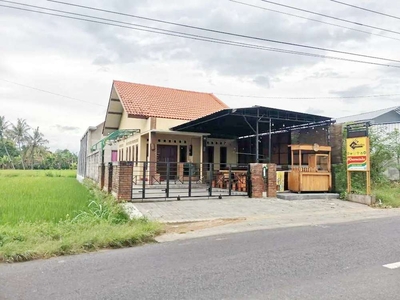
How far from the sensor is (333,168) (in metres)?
14.0

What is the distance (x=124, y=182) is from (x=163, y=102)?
9.49 meters

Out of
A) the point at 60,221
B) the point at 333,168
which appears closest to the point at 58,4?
the point at 60,221

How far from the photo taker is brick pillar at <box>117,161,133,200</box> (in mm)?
10375

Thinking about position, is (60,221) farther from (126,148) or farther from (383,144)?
(126,148)

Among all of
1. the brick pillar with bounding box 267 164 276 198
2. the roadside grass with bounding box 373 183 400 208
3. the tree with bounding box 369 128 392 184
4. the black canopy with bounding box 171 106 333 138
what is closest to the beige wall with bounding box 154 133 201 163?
the black canopy with bounding box 171 106 333 138

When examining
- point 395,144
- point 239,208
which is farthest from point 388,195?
point 239,208

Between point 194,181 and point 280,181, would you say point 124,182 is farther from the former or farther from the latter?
point 280,181

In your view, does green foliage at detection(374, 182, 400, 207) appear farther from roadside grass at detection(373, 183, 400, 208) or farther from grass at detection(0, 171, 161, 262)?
grass at detection(0, 171, 161, 262)

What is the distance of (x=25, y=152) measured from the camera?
5994cm

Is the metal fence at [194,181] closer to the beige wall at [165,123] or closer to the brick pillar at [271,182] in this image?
the brick pillar at [271,182]

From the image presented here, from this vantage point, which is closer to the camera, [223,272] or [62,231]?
[223,272]

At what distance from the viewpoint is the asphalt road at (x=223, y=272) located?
11.5ft

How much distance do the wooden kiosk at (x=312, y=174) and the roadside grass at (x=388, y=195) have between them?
1931 mm

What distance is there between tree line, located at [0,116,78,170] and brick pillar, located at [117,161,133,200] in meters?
54.2
